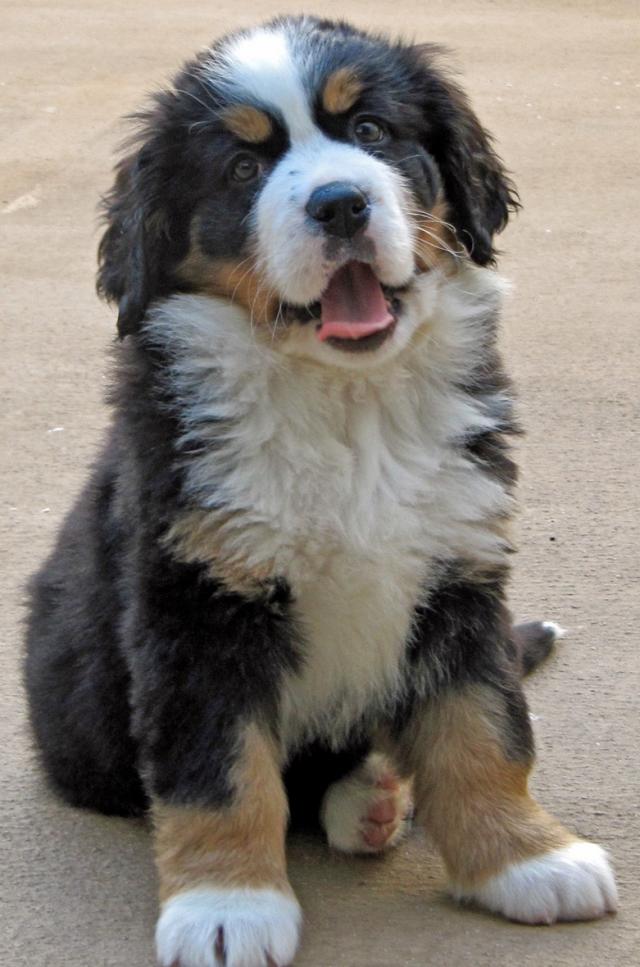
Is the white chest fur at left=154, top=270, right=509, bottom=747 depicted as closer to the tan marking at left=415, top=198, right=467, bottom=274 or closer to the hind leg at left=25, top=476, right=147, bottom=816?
the tan marking at left=415, top=198, right=467, bottom=274

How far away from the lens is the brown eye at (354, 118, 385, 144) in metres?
3.62

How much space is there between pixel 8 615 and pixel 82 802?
40.0 inches

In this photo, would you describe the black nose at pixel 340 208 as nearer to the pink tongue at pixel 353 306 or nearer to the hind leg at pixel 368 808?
the pink tongue at pixel 353 306

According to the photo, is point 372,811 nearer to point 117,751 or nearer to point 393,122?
point 117,751

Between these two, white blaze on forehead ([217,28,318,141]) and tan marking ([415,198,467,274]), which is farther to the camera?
tan marking ([415,198,467,274])

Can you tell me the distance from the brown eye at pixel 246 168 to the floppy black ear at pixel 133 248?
0.21m

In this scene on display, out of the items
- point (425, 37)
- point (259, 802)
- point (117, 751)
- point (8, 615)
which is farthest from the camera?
point (425, 37)

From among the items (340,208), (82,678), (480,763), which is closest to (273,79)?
(340,208)

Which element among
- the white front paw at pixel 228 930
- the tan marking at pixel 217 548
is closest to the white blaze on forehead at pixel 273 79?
the tan marking at pixel 217 548

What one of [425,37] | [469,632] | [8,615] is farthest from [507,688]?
[425,37]

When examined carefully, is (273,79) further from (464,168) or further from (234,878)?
(234,878)

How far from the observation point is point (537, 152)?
9672 mm

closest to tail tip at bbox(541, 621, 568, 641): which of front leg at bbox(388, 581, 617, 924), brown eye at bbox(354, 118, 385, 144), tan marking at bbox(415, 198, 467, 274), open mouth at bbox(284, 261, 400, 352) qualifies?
front leg at bbox(388, 581, 617, 924)

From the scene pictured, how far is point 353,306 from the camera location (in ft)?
11.7
